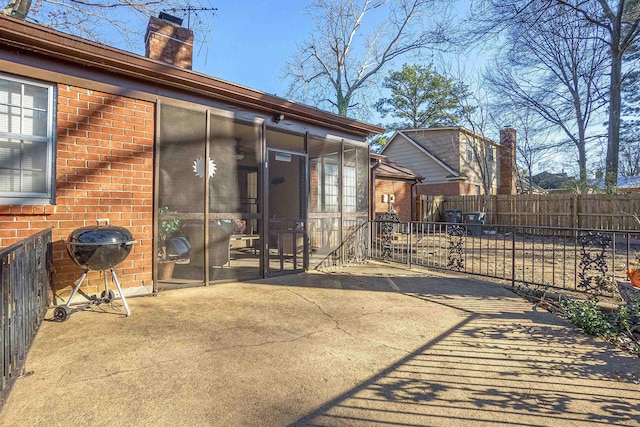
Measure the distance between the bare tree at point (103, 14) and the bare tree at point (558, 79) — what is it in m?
15.2

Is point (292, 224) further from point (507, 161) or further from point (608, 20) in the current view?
point (507, 161)

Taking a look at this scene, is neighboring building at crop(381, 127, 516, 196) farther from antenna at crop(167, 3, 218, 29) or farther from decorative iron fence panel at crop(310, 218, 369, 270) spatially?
antenna at crop(167, 3, 218, 29)

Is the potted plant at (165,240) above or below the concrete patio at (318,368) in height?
above

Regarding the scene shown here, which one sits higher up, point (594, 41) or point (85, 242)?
point (594, 41)

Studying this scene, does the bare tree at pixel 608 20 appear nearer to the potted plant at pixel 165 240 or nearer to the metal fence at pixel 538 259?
the metal fence at pixel 538 259

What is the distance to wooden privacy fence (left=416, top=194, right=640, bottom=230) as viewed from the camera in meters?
12.2

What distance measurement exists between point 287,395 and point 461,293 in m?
3.48

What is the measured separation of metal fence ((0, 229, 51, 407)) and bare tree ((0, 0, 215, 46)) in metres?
6.33

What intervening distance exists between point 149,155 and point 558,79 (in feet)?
72.4

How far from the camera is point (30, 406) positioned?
194cm

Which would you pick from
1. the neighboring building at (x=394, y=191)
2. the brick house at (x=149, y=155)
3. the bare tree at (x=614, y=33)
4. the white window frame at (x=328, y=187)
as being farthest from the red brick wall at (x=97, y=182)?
the bare tree at (x=614, y=33)

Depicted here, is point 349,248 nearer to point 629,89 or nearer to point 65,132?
point 65,132

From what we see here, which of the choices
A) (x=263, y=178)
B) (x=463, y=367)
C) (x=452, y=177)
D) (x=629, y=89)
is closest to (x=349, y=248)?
(x=263, y=178)

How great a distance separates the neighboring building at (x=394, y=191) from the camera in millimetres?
15289
